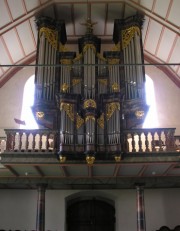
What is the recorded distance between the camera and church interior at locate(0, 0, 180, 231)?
39.7ft

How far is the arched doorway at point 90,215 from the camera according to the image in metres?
15.8

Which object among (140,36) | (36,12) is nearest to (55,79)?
(36,12)

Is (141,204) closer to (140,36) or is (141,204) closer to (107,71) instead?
(107,71)

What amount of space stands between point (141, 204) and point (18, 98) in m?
7.33

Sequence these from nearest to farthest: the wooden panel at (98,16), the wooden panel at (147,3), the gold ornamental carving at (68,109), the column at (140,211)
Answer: the gold ornamental carving at (68,109) → the column at (140,211) → the wooden panel at (147,3) → the wooden panel at (98,16)

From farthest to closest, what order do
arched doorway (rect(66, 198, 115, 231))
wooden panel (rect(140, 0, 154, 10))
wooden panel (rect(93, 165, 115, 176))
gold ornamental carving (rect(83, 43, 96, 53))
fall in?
arched doorway (rect(66, 198, 115, 231)) < gold ornamental carving (rect(83, 43, 96, 53)) < wooden panel (rect(140, 0, 154, 10)) < wooden panel (rect(93, 165, 115, 176))

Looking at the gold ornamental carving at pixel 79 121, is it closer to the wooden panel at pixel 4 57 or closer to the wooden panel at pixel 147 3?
Result: the wooden panel at pixel 4 57

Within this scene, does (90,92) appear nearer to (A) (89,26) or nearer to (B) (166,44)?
(A) (89,26)

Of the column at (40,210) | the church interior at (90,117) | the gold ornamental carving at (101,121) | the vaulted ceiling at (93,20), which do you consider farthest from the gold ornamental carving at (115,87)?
the column at (40,210)

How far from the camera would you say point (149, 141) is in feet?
40.9

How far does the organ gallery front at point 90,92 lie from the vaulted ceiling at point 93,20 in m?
0.50

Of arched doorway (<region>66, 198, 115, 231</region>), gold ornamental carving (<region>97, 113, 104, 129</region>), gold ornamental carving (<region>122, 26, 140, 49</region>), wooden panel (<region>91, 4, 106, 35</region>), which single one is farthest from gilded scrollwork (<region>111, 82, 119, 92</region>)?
arched doorway (<region>66, 198, 115, 231</region>)

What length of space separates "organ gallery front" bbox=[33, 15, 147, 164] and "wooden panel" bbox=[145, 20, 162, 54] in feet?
2.12

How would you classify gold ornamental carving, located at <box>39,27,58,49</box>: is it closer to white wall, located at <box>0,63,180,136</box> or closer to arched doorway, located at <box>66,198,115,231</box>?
white wall, located at <box>0,63,180,136</box>
